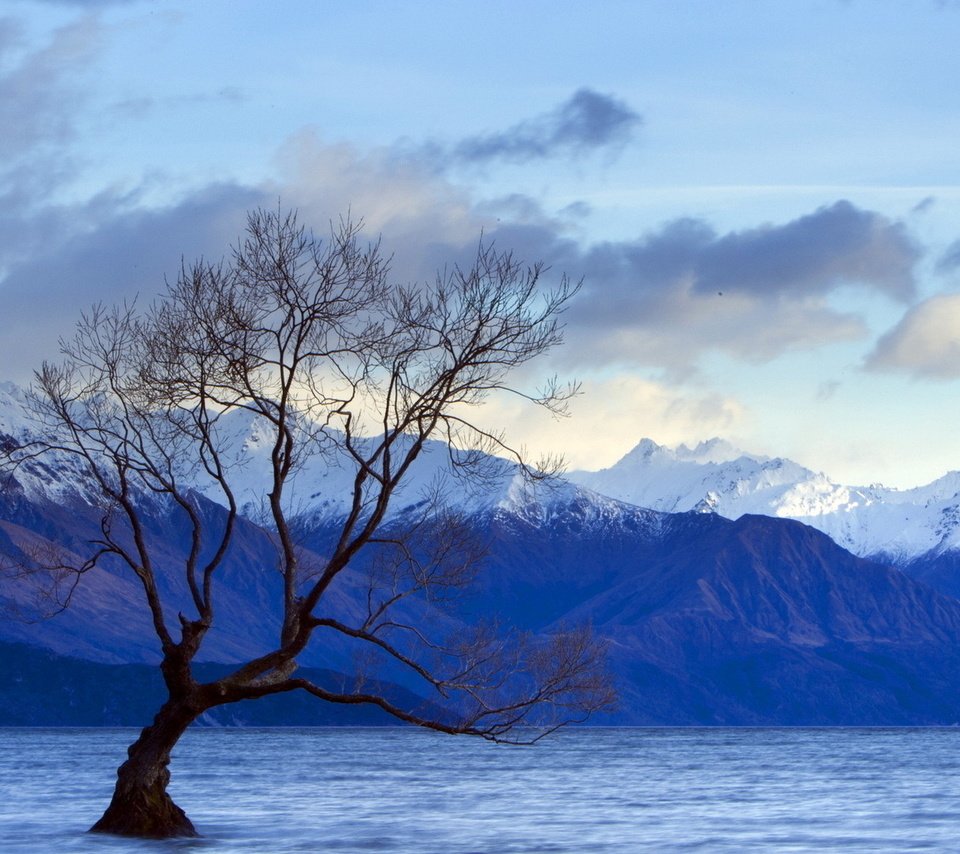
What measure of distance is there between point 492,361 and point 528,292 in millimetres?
1513

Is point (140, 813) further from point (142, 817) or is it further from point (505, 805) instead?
point (505, 805)

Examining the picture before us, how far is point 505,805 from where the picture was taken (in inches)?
2682

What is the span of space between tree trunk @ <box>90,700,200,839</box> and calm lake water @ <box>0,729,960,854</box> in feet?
1.47

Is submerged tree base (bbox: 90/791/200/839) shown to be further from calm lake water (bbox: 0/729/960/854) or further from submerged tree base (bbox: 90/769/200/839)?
calm lake water (bbox: 0/729/960/854)

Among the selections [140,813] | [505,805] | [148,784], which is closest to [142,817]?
[140,813]

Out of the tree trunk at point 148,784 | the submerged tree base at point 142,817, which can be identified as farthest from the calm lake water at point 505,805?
the tree trunk at point 148,784

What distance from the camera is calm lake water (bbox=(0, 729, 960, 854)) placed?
44.3 meters

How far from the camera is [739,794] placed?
260ft

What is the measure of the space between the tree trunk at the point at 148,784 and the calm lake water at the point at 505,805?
0.45 m

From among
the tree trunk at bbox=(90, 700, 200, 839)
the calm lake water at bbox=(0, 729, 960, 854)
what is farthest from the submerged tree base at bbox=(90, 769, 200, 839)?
the calm lake water at bbox=(0, 729, 960, 854)

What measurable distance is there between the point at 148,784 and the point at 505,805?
3587cm

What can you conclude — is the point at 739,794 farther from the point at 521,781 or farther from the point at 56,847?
the point at 56,847

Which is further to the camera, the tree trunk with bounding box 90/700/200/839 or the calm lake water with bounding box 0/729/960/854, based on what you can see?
the calm lake water with bounding box 0/729/960/854

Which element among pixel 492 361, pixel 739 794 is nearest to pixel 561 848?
pixel 492 361
